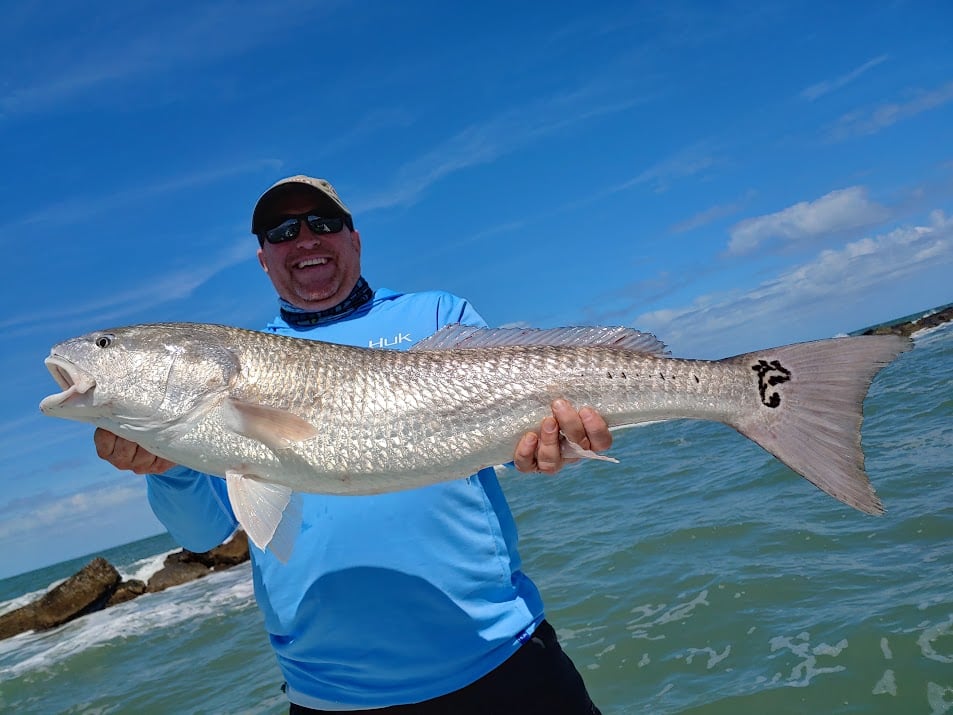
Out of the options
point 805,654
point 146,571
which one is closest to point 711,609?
point 805,654

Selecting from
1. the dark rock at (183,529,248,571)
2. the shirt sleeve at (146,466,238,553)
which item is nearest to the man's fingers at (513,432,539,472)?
the shirt sleeve at (146,466,238,553)

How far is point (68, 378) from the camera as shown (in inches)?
131

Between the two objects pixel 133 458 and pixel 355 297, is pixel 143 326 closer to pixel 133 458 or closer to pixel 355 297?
pixel 133 458

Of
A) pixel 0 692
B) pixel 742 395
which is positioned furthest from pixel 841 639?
pixel 0 692

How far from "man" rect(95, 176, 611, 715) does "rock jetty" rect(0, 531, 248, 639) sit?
16956 millimetres

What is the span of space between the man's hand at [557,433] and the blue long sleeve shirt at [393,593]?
38 cm

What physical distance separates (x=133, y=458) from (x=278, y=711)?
5681 mm

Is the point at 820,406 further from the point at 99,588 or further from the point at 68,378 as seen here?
the point at 99,588

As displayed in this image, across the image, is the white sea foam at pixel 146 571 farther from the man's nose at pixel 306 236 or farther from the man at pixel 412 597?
the man at pixel 412 597

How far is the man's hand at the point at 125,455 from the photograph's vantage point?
11.0ft

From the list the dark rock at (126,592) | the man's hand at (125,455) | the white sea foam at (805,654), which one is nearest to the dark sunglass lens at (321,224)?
the man's hand at (125,455)

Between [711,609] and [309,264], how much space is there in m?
5.79

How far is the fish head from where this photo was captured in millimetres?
3260

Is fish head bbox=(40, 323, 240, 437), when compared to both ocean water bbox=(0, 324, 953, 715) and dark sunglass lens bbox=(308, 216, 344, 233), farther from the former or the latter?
ocean water bbox=(0, 324, 953, 715)
